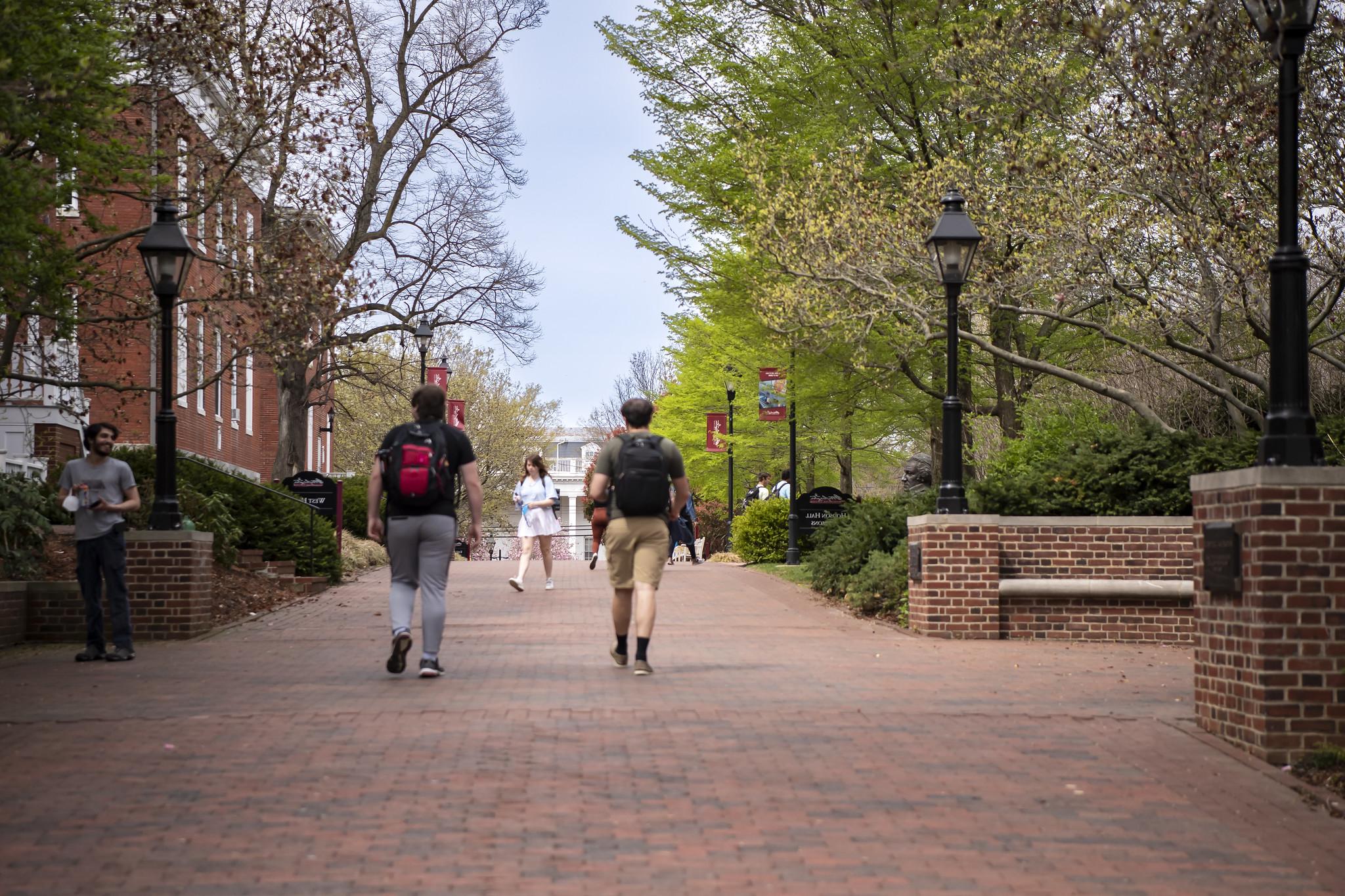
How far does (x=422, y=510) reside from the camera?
1062 centimetres

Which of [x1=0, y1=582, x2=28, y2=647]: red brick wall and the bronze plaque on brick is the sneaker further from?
the bronze plaque on brick

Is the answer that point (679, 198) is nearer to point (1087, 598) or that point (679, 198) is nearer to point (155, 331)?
point (155, 331)

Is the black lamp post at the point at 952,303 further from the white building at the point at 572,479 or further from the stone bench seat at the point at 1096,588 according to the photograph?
the white building at the point at 572,479

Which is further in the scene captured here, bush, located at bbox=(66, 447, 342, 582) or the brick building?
bush, located at bbox=(66, 447, 342, 582)

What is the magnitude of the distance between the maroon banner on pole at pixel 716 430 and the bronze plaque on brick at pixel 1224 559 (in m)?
28.8

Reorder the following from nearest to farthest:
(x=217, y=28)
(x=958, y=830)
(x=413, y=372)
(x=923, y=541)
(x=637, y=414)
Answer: (x=958, y=830)
(x=637, y=414)
(x=923, y=541)
(x=217, y=28)
(x=413, y=372)

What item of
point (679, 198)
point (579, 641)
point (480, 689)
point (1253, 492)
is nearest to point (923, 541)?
point (579, 641)

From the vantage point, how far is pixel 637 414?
1114cm

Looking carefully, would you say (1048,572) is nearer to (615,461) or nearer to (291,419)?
(615,461)

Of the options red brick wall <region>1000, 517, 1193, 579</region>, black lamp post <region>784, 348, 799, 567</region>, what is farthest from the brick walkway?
black lamp post <region>784, 348, 799, 567</region>

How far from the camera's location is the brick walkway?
18.3ft

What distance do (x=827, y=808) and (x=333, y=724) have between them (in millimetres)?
3167

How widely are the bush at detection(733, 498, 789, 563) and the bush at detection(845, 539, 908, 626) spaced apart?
11.8m

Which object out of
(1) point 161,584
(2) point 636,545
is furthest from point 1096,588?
(1) point 161,584
